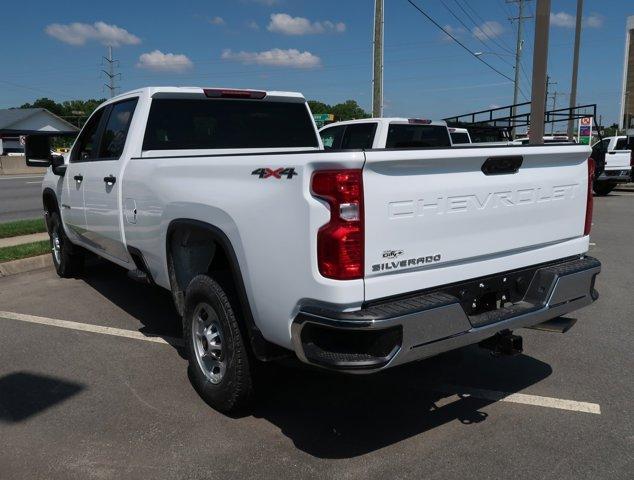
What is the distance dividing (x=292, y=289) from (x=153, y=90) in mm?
2746

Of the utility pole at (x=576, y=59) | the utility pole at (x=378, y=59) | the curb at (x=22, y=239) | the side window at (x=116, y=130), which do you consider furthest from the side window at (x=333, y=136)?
the utility pole at (x=576, y=59)

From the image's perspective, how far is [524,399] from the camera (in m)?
3.85

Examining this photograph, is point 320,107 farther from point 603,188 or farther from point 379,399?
point 379,399

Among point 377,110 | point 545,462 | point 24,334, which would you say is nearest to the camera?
point 545,462

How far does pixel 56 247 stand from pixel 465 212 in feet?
19.1

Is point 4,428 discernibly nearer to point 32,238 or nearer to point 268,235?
point 268,235

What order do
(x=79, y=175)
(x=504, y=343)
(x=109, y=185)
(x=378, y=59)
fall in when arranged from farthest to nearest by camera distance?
1. (x=378, y=59)
2. (x=79, y=175)
3. (x=109, y=185)
4. (x=504, y=343)

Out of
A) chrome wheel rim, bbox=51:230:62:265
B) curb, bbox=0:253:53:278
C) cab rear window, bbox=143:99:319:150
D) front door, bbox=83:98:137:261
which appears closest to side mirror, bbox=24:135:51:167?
chrome wheel rim, bbox=51:230:62:265

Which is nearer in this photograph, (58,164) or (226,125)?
(226,125)

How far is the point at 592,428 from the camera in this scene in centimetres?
345

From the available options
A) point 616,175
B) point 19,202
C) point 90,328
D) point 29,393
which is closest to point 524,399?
point 29,393

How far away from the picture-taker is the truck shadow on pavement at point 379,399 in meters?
3.40

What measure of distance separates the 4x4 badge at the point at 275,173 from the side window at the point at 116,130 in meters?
2.33

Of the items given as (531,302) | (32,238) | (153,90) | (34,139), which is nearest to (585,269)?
(531,302)
